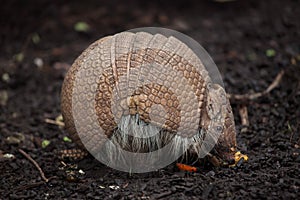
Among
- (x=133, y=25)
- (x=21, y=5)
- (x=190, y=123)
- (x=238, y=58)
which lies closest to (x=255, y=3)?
(x=238, y=58)

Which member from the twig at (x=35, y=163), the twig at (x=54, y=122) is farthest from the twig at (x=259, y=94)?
the twig at (x=35, y=163)

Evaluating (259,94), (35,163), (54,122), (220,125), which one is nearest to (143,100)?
(220,125)

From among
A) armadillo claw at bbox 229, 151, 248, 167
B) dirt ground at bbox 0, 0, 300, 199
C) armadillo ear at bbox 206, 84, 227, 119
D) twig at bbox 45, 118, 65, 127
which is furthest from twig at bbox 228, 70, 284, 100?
twig at bbox 45, 118, 65, 127

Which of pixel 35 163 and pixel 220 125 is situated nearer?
pixel 220 125

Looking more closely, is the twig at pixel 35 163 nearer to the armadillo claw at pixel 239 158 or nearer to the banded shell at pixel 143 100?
the banded shell at pixel 143 100

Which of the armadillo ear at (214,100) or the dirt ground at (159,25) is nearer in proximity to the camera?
the dirt ground at (159,25)

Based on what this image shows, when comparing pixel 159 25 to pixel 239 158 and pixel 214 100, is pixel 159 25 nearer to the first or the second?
pixel 214 100

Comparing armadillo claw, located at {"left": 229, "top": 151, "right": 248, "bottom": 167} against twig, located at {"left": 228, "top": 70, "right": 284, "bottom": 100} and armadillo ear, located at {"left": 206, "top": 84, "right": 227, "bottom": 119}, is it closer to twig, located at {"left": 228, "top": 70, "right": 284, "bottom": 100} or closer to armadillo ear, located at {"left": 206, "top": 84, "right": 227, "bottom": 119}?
armadillo ear, located at {"left": 206, "top": 84, "right": 227, "bottom": 119}
